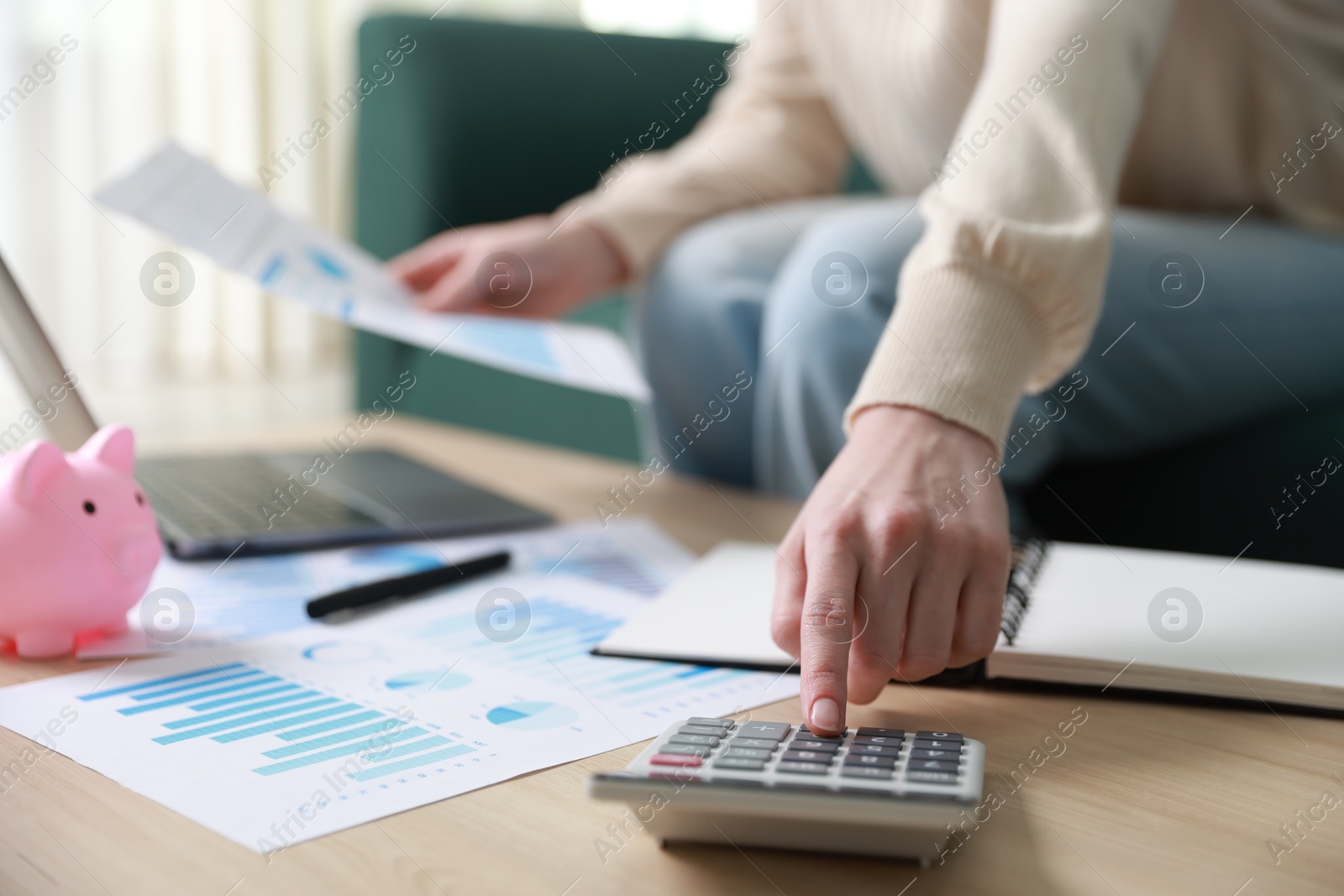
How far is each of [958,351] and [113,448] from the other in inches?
15.7

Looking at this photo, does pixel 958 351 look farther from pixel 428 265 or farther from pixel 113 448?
pixel 428 265

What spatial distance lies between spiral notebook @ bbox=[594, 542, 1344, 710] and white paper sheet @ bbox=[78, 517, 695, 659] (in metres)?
0.09

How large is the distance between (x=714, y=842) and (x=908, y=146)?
0.82 meters

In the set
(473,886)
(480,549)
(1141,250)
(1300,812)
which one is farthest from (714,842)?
(1141,250)

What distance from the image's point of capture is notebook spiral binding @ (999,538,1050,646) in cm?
50

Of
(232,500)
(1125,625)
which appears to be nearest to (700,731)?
(1125,625)

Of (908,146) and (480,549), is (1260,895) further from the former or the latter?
(908,146)

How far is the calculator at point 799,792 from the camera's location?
311mm

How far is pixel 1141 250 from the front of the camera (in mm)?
760

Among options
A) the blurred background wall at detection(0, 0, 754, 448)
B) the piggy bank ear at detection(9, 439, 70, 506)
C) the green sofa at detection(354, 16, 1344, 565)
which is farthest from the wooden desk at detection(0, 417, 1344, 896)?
the blurred background wall at detection(0, 0, 754, 448)

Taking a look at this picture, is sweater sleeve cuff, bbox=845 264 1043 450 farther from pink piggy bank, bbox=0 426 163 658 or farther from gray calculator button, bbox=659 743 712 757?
pink piggy bank, bbox=0 426 163 658

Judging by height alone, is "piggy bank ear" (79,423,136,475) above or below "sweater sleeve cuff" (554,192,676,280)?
below

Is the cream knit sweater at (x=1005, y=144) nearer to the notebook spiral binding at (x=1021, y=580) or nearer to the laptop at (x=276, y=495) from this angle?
the notebook spiral binding at (x=1021, y=580)

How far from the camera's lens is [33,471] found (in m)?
0.47
